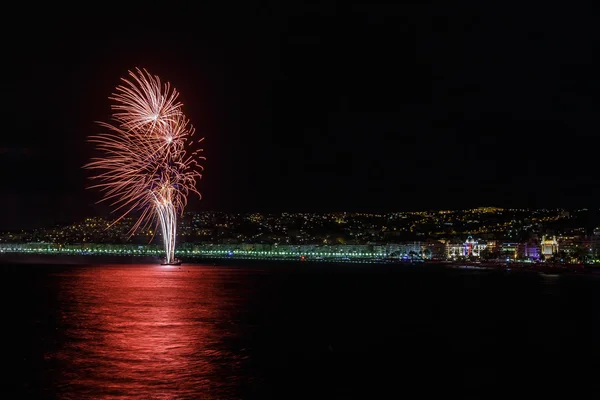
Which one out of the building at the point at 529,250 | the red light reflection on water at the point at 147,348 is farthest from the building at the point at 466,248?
the red light reflection on water at the point at 147,348

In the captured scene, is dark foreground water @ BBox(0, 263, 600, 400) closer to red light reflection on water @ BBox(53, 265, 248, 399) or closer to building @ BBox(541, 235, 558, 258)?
red light reflection on water @ BBox(53, 265, 248, 399)

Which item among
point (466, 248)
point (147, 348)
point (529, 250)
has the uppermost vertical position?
point (147, 348)

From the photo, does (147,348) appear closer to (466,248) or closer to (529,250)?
(529,250)

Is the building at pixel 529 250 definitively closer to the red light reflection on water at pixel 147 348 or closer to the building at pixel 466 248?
the building at pixel 466 248

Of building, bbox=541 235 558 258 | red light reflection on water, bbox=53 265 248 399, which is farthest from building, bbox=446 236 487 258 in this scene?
red light reflection on water, bbox=53 265 248 399

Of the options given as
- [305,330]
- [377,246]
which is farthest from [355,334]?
[377,246]

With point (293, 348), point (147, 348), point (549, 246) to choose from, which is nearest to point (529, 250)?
point (549, 246)
